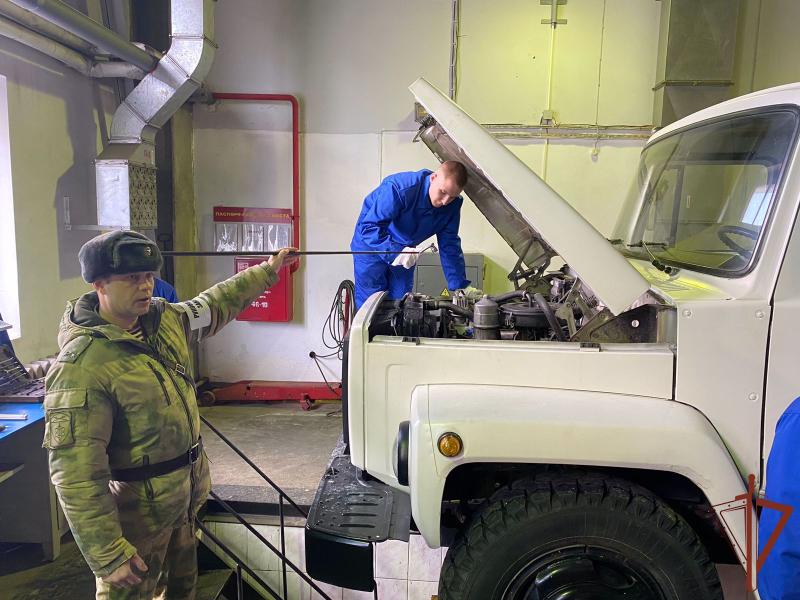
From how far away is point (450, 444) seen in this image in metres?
1.91

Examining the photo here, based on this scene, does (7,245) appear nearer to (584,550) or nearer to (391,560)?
(391,560)

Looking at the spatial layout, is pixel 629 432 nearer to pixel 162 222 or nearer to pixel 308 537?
pixel 308 537

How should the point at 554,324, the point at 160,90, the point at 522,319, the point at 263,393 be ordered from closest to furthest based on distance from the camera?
the point at 554,324
the point at 522,319
the point at 160,90
the point at 263,393

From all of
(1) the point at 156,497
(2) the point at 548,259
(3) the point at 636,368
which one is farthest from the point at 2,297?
(3) the point at 636,368

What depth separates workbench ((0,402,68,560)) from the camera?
3.26 meters

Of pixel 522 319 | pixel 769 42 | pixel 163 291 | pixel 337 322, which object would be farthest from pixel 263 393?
pixel 769 42

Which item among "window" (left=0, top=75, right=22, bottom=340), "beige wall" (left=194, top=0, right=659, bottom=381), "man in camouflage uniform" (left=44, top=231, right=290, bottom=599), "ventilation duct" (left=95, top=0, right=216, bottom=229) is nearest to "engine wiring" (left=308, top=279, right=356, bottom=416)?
"beige wall" (left=194, top=0, right=659, bottom=381)

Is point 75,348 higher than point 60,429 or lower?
higher

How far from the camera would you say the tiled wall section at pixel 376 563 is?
3354mm

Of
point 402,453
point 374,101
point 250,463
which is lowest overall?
point 250,463

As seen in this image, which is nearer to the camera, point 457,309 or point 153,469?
point 153,469

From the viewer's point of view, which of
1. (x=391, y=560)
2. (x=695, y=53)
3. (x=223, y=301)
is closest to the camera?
(x=223, y=301)

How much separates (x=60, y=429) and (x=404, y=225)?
245 centimetres

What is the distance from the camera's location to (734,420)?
192 centimetres
